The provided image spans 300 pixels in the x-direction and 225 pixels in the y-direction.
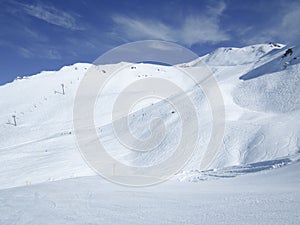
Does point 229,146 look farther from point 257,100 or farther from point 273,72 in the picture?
point 273,72

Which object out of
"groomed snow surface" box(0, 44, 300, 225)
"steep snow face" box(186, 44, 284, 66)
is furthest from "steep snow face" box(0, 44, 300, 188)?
"steep snow face" box(186, 44, 284, 66)

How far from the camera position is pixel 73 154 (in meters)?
22.0

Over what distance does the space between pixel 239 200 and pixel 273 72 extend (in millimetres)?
27891

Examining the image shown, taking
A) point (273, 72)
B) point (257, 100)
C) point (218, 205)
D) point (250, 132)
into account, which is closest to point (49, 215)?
point (218, 205)

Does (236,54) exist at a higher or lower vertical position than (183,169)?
higher

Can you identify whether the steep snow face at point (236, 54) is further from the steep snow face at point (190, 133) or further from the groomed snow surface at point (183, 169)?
the steep snow face at point (190, 133)

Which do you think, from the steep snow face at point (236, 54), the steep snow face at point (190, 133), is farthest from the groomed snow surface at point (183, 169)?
the steep snow face at point (236, 54)

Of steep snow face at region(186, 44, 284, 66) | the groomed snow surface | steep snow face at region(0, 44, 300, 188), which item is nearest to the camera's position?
the groomed snow surface

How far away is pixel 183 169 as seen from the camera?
46.9ft

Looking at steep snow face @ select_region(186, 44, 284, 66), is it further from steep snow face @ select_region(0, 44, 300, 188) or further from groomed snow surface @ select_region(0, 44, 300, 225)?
steep snow face @ select_region(0, 44, 300, 188)

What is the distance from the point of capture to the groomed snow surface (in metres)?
4.90

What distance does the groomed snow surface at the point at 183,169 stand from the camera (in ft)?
16.1

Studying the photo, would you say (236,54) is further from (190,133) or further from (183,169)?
(183,169)

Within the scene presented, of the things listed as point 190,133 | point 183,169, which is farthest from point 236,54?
point 183,169
